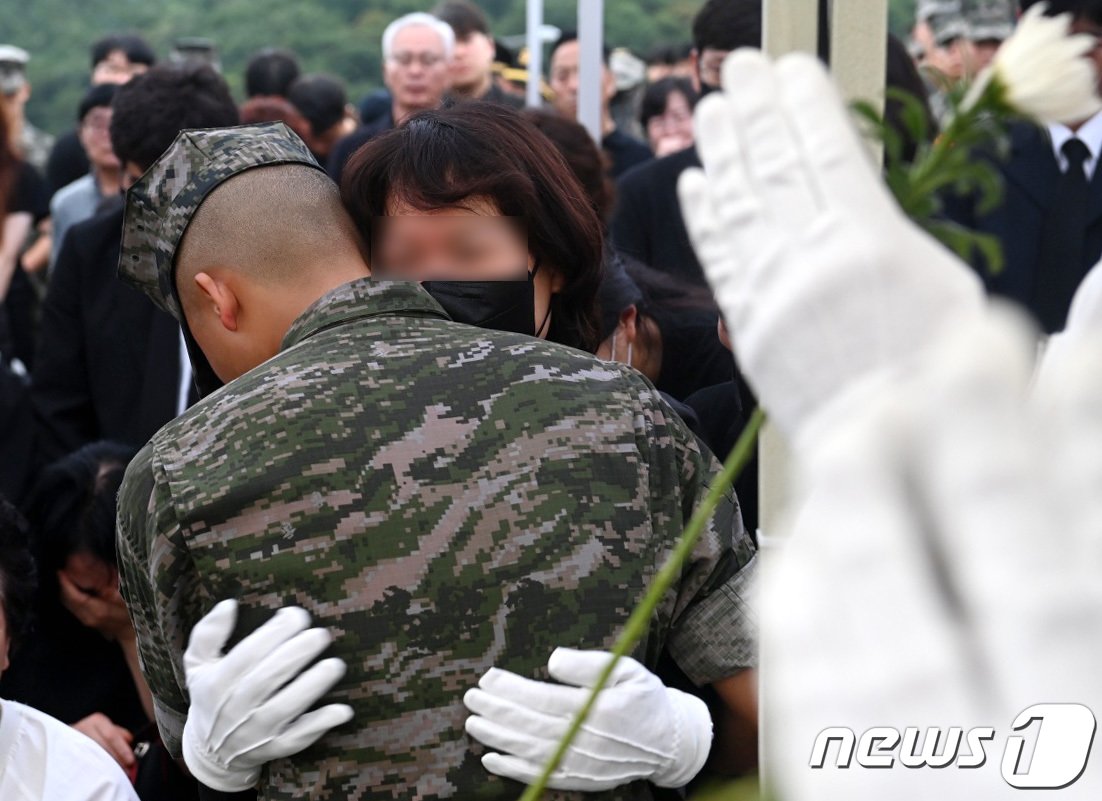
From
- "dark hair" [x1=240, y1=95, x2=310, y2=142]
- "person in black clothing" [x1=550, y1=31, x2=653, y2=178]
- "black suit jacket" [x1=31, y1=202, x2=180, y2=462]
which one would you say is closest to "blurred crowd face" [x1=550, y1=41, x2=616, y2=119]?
"person in black clothing" [x1=550, y1=31, x2=653, y2=178]

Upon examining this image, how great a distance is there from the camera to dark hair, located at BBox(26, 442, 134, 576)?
3062 millimetres

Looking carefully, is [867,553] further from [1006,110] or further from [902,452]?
[1006,110]

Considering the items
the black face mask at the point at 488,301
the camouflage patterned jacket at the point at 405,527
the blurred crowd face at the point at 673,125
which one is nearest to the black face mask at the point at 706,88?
the blurred crowd face at the point at 673,125

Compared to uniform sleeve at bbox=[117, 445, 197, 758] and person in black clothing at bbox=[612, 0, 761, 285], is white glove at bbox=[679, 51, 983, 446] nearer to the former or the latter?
uniform sleeve at bbox=[117, 445, 197, 758]

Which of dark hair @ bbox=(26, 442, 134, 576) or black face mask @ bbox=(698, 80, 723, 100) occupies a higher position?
black face mask @ bbox=(698, 80, 723, 100)

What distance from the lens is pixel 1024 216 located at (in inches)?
158

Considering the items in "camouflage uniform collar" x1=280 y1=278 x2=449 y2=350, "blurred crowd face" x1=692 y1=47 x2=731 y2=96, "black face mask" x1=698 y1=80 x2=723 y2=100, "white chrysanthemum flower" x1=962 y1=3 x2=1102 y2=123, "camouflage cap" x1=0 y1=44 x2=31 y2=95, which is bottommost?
"camouflage cap" x1=0 y1=44 x2=31 y2=95

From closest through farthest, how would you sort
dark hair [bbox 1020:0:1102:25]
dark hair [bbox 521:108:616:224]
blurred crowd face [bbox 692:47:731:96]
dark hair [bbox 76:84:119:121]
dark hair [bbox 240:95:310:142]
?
dark hair [bbox 521:108:616:224] < dark hair [bbox 1020:0:1102:25] < blurred crowd face [bbox 692:47:731:96] < dark hair [bbox 240:95:310:142] < dark hair [bbox 76:84:119:121]

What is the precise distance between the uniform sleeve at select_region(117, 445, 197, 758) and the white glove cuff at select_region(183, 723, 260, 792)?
0.24 ft

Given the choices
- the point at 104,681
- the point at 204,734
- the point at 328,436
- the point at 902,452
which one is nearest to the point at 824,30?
the point at 328,436

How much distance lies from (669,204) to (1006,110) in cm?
324

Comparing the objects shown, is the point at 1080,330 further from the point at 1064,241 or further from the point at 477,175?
the point at 1064,241

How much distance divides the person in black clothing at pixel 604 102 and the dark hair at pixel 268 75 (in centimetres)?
136

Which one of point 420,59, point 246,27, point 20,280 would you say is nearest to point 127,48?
point 20,280
